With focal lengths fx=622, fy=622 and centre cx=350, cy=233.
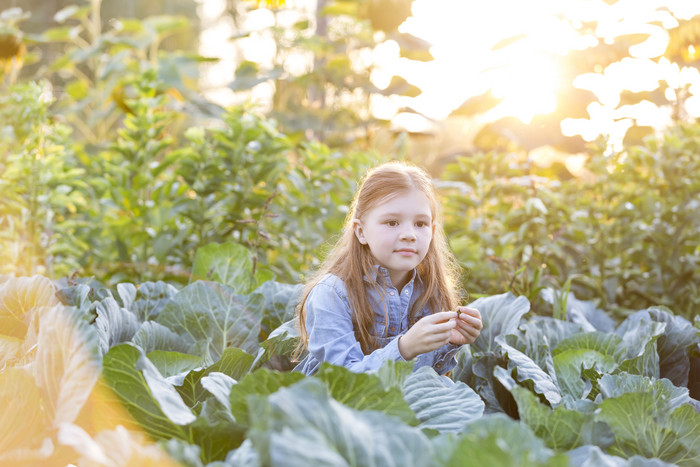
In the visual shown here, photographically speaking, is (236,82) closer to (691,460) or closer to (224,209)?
(224,209)

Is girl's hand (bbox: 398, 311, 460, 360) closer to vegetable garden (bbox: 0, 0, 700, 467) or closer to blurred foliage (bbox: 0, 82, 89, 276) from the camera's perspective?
vegetable garden (bbox: 0, 0, 700, 467)

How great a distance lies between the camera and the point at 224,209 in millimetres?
2770

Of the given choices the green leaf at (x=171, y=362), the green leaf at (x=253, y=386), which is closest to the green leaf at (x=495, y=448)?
the green leaf at (x=253, y=386)

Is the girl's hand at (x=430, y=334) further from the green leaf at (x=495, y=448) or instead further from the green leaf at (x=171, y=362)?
the green leaf at (x=171, y=362)

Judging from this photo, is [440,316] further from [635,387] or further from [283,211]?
[283,211]

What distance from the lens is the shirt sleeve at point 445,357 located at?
5.58 feet

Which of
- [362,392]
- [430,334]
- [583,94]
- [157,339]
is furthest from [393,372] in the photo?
[583,94]

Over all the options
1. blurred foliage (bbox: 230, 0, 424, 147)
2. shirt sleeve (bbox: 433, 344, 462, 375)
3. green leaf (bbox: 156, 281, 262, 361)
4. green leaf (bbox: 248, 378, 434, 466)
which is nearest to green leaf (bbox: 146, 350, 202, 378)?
green leaf (bbox: 156, 281, 262, 361)

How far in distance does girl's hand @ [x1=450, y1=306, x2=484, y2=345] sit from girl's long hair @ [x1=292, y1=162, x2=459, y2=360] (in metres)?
0.27

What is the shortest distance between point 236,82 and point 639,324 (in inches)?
193

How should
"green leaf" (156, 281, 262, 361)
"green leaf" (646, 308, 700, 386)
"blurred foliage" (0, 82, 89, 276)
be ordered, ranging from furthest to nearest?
"blurred foliage" (0, 82, 89, 276), "green leaf" (156, 281, 262, 361), "green leaf" (646, 308, 700, 386)

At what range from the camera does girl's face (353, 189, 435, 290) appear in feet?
5.42

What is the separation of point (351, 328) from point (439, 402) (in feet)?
1.35

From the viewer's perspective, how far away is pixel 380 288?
1.73 meters
